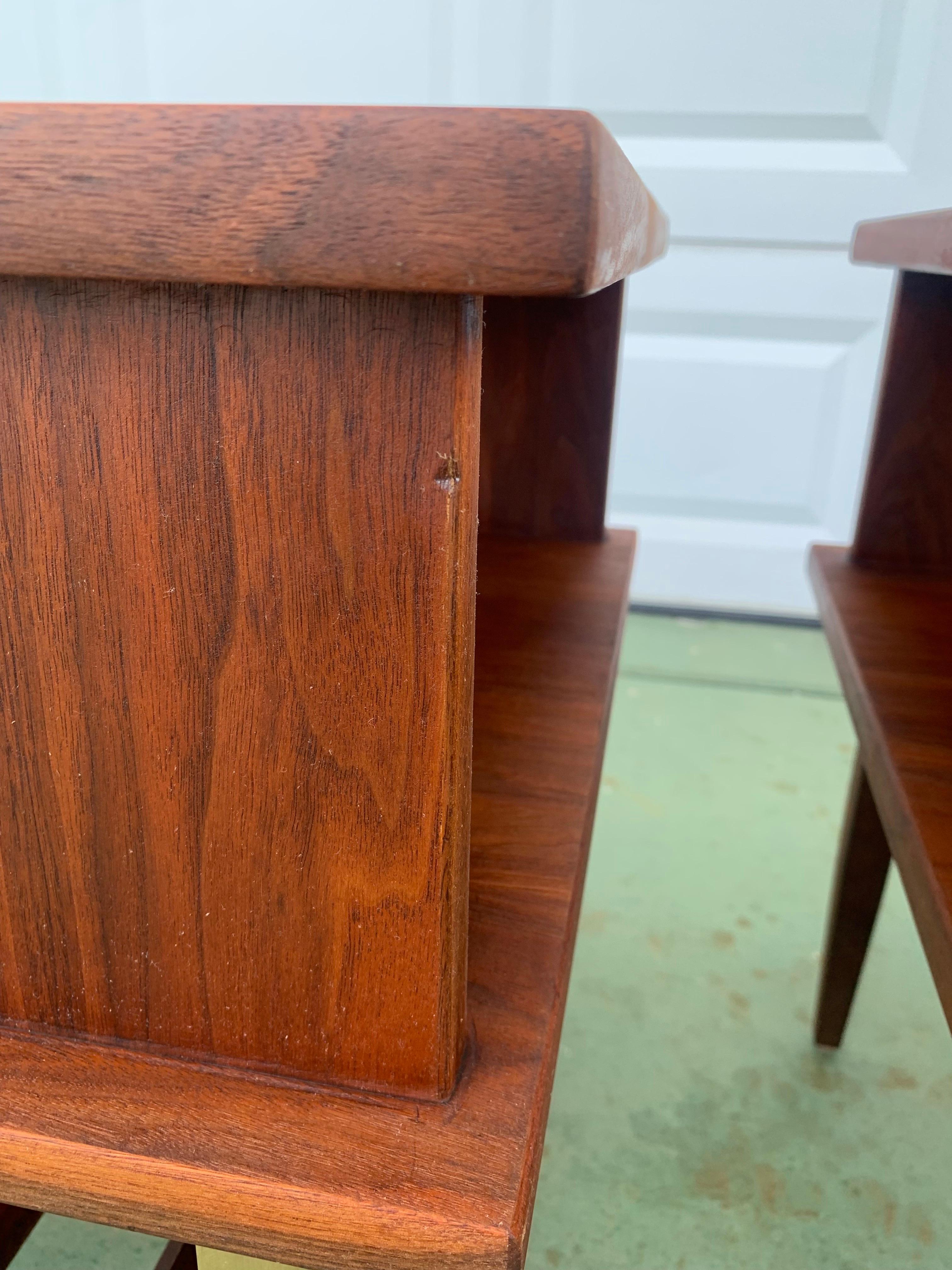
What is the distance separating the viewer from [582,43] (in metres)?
1.75

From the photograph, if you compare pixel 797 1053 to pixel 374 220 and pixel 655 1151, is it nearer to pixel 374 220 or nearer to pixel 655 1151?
pixel 655 1151

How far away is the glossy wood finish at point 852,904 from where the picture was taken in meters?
0.96

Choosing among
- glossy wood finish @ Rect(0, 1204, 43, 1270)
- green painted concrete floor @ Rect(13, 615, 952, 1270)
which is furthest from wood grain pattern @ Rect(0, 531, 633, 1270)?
green painted concrete floor @ Rect(13, 615, 952, 1270)

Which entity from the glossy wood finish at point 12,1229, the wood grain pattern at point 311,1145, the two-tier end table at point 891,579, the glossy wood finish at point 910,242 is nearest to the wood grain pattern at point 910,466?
the two-tier end table at point 891,579

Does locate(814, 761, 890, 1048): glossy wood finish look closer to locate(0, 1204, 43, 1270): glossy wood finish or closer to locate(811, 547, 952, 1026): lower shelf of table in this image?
locate(811, 547, 952, 1026): lower shelf of table

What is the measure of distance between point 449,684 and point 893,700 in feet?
1.60

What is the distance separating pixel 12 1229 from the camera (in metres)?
0.71

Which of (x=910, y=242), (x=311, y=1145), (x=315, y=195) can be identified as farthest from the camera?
(x=910, y=242)

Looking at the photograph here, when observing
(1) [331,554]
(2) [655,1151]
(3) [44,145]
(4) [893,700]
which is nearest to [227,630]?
(1) [331,554]

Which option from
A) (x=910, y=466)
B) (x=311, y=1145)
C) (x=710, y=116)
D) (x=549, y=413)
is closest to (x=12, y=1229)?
(x=311, y=1145)

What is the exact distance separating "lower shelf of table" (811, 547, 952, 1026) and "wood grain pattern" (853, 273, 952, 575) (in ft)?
0.12

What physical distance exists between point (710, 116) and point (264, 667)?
1744 millimetres

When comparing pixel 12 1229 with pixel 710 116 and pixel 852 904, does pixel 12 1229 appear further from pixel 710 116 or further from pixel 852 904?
pixel 710 116

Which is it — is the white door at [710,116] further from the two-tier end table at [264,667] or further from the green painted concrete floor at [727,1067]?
the two-tier end table at [264,667]
